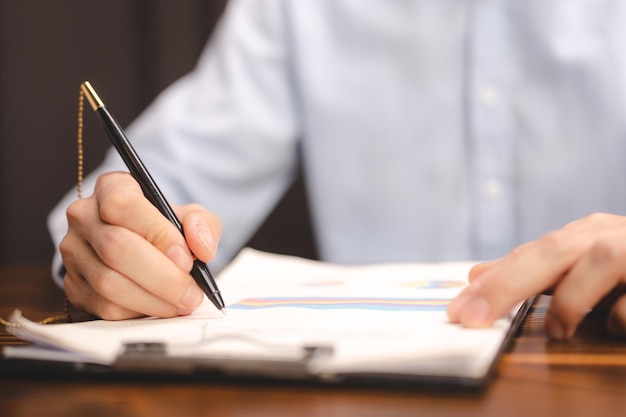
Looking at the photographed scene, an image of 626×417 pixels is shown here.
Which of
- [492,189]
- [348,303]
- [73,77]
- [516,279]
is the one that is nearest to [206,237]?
[348,303]

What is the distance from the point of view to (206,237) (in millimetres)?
570

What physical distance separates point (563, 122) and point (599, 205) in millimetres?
137

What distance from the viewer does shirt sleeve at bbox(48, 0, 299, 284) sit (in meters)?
1.24

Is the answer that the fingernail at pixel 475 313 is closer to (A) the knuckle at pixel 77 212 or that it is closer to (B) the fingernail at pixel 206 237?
(B) the fingernail at pixel 206 237

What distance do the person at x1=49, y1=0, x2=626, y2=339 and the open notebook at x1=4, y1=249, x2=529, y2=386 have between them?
0.50m

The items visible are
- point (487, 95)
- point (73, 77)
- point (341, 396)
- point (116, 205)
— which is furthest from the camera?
point (73, 77)

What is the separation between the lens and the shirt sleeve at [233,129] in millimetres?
1237

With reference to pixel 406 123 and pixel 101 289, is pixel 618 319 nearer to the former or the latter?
pixel 101 289

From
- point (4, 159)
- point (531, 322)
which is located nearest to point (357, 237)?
point (531, 322)

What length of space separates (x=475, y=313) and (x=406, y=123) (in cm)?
79

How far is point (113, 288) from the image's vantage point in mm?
560

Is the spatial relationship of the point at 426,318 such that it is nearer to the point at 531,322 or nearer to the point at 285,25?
the point at 531,322

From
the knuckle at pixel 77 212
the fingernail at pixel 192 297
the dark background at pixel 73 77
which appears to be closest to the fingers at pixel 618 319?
the fingernail at pixel 192 297

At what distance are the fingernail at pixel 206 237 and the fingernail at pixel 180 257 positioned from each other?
16mm
